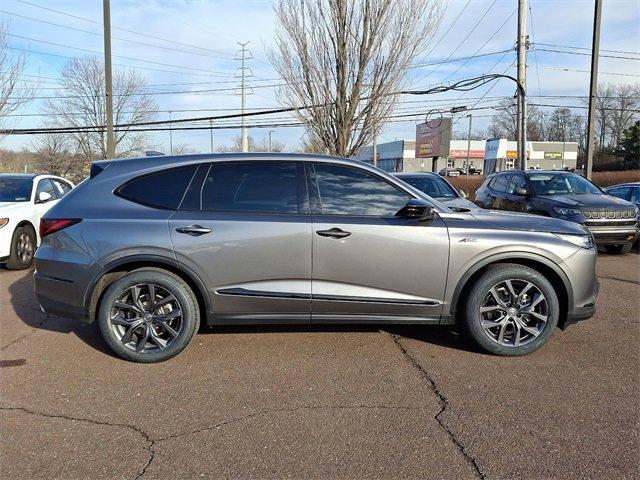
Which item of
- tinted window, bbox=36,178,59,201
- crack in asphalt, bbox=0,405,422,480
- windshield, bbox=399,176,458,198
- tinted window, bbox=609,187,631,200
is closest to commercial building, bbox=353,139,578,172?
tinted window, bbox=609,187,631,200

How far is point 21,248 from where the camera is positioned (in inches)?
306

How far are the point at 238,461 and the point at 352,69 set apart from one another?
9.86m

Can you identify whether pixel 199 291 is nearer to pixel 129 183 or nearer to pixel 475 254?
pixel 129 183

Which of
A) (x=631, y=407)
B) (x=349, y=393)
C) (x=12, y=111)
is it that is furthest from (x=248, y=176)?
(x=12, y=111)

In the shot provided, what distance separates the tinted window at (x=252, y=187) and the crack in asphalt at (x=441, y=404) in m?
1.58

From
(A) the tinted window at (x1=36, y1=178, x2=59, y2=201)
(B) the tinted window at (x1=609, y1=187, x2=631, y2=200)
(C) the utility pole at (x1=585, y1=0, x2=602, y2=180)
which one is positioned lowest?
(A) the tinted window at (x1=36, y1=178, x2=59, y2=201)

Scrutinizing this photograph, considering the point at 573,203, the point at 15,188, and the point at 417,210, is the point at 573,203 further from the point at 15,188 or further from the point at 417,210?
the point at 15,188

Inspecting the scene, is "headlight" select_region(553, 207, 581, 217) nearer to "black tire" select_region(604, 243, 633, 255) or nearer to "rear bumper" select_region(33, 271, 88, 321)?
"black tire" select_region(604, 243, 633, 255)

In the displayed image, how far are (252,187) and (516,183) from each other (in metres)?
8.10

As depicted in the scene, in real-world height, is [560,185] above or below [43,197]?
above

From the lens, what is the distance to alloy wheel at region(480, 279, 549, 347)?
3982 millimetres

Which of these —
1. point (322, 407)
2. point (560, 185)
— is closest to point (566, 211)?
point (560, 185)

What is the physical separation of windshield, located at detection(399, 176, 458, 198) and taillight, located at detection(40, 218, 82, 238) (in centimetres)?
688

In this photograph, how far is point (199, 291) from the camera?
3951mm
